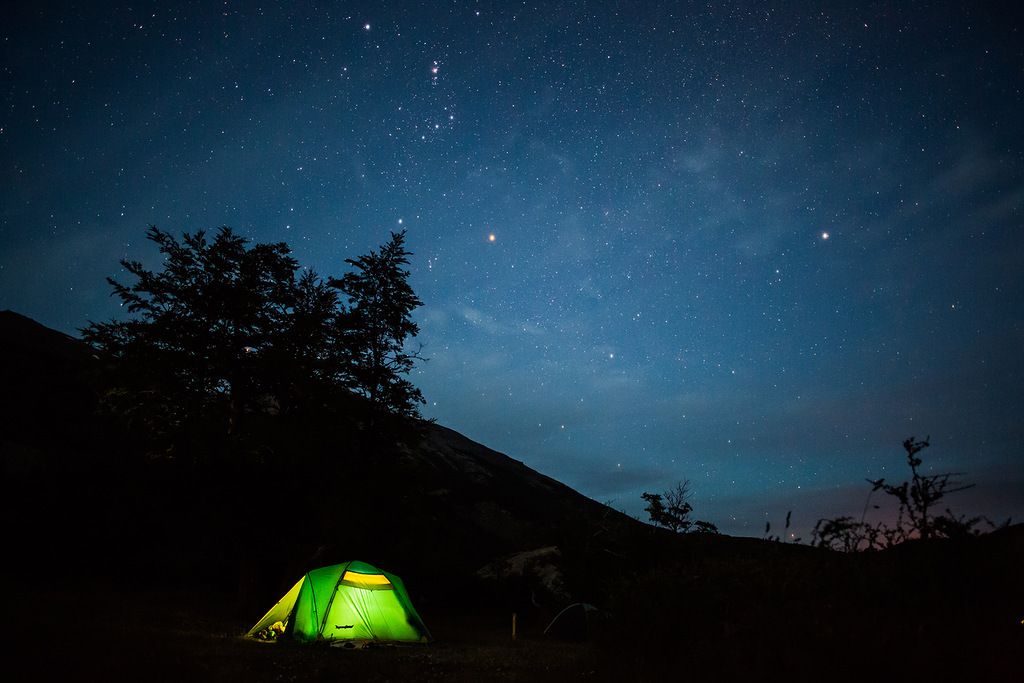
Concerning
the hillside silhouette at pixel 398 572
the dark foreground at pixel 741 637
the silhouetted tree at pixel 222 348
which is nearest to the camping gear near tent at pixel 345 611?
the hillside silhouette at pixel 398 572

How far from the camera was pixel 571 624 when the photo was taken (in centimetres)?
2119

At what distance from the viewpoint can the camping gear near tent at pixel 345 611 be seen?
14.4 m

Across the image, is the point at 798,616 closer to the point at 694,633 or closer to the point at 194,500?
the point at 694,633

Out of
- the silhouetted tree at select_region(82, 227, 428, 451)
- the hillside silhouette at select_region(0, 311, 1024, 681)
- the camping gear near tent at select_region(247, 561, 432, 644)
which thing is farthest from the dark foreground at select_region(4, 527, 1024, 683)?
the silhouetted tree at select_region(82, 227, 428, 451)

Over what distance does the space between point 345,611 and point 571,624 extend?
10255 millimetres

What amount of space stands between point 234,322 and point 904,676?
73.2 ft

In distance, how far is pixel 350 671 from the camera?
1052 centimetres

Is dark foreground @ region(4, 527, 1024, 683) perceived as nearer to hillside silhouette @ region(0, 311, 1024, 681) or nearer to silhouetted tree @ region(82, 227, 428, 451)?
hillside silhouette @ region(0, 311, 1024, 681)

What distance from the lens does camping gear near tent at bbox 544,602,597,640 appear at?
20.8 m

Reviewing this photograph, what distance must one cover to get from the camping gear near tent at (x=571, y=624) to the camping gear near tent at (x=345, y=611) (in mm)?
7328

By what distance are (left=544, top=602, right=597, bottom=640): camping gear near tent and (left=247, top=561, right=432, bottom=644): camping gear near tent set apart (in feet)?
24.0

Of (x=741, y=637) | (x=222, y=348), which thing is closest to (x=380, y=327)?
(x=222, y=348)

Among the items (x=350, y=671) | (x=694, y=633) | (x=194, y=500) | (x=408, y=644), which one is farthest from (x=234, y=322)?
(x=694, y=633)

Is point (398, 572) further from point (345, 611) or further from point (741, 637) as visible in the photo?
point (741, 637)
